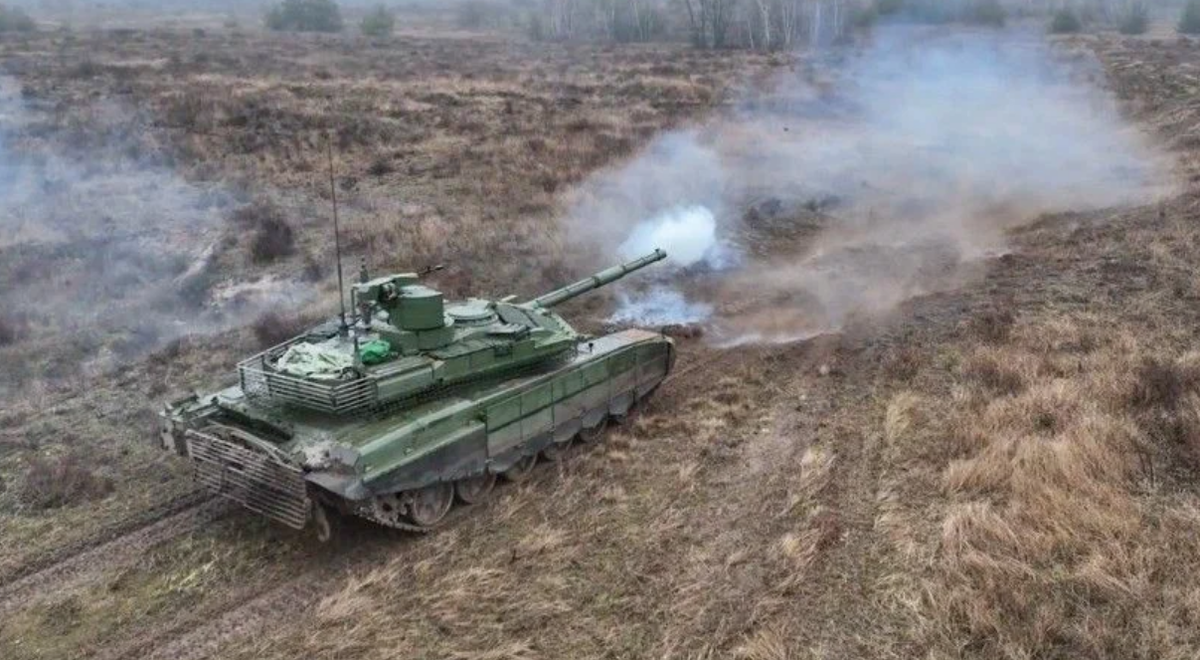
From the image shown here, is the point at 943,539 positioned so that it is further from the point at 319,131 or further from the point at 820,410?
the point at 319,131

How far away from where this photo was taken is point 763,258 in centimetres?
2233

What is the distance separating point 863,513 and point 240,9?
388ft

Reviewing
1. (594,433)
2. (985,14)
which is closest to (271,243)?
(594,433)

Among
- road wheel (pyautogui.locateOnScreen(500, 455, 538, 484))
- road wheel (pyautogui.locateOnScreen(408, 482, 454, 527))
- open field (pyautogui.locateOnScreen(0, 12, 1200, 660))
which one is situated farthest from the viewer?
road wheel (pyautogui.locateOnScreen(500, 455, 538, 484))

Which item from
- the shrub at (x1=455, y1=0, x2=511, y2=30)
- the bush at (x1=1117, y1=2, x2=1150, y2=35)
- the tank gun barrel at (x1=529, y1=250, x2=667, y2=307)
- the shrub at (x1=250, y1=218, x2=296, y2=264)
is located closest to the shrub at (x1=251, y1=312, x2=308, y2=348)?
the shrub at (x1=250, y1=218, x2=296, y2=264)

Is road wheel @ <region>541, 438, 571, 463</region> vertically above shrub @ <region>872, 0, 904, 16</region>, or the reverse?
shrub @ <region>872, 0, 904, 16</region>

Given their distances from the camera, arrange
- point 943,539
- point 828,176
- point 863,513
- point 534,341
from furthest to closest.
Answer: point 828,176 < point 534,341 < point 863,513 < point 943,539

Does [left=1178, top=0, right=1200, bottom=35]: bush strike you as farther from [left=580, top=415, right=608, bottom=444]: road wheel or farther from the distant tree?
[left=580, top=415, right=608, bottom=444]: road wheel

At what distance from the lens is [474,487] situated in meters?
12.1

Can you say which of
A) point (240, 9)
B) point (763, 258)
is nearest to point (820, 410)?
point (763, 258)

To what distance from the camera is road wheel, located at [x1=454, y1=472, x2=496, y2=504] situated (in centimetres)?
1198

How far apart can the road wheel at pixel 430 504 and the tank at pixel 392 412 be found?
2 centimetres

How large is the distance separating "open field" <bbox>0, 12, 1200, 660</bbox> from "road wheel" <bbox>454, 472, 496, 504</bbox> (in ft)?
0.66

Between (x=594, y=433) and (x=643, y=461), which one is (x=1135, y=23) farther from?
(x=643, y=461)
